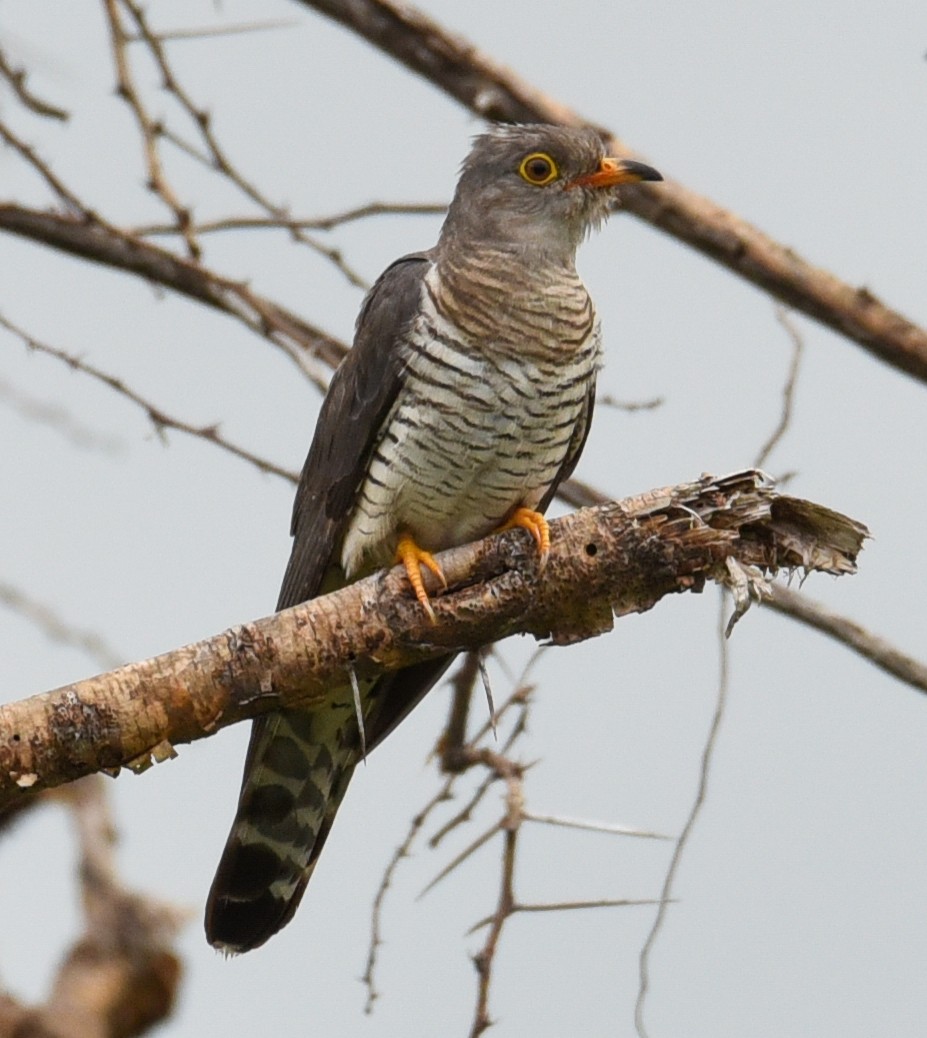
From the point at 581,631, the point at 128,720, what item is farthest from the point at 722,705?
the point at 128,720

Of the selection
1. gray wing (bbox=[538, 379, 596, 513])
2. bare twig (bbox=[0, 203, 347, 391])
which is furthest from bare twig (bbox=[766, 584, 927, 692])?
bare twig (bbox=[0, 203, 347, 391])

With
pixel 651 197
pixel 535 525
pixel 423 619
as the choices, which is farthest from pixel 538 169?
pixel 423 619

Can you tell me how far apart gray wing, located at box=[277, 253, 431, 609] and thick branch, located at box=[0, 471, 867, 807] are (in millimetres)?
671

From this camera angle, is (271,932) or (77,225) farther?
(77,225)

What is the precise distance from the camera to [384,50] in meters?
4.66

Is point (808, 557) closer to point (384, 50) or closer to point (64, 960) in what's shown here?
point (64, 960)

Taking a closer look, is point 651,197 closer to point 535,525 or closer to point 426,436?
point 426,436

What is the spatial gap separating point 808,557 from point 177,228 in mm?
2213

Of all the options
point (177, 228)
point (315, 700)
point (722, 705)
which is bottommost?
point (315, 700)

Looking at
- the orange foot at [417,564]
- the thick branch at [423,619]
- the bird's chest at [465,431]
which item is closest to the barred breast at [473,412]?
the bird's chest at [465,431]

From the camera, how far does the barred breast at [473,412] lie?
3.81 meters

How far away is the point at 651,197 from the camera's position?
4652 millimetres

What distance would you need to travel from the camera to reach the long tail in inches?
155

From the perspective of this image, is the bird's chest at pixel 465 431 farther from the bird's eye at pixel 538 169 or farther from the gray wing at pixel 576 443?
the bird's eye at pixel 538 169
